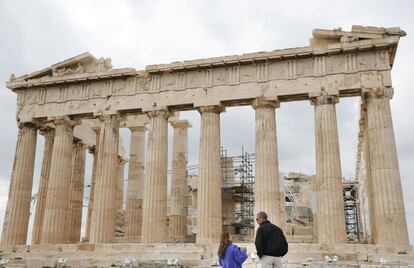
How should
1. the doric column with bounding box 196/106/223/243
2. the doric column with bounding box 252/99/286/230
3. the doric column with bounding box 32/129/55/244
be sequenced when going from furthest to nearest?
1. the doric column with bounding box 32/129/55/244
2. the doric column with bounding box 196/106/223/243
3. the doric column with bounding box 252/99/286/230

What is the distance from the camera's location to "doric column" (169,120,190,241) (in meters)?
28.8

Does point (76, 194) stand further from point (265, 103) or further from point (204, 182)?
point (265, 103)

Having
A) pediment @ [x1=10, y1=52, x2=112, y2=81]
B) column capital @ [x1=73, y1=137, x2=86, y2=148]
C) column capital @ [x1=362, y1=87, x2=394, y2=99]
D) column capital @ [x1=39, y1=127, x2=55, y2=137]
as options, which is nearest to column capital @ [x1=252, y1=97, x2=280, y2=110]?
column capital @ [x1=362, y1=87, x2=394, y2=99]

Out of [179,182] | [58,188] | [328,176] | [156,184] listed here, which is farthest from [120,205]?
[328,176]

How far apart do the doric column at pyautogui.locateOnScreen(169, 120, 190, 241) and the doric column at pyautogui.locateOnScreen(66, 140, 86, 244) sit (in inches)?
266

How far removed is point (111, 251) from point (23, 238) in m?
7.18

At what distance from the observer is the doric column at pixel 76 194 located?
3080 cm

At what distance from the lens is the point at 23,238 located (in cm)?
2761

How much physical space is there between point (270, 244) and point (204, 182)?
50.4 feet

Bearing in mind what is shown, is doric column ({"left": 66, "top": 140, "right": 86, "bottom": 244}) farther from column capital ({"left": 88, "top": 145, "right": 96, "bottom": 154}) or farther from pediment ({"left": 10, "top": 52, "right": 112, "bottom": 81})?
pediment ({"left": 10, "top": 52, "right": 112, "bottom": 81})

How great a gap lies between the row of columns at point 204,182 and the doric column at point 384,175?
0.04 metres

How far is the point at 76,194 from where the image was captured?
31484 millimetres

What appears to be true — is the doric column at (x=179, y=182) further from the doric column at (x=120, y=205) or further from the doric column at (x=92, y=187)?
the doric column at (x=120, y=205)

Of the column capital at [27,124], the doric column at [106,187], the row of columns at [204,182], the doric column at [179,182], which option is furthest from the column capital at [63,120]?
the doric column at [179,182]
